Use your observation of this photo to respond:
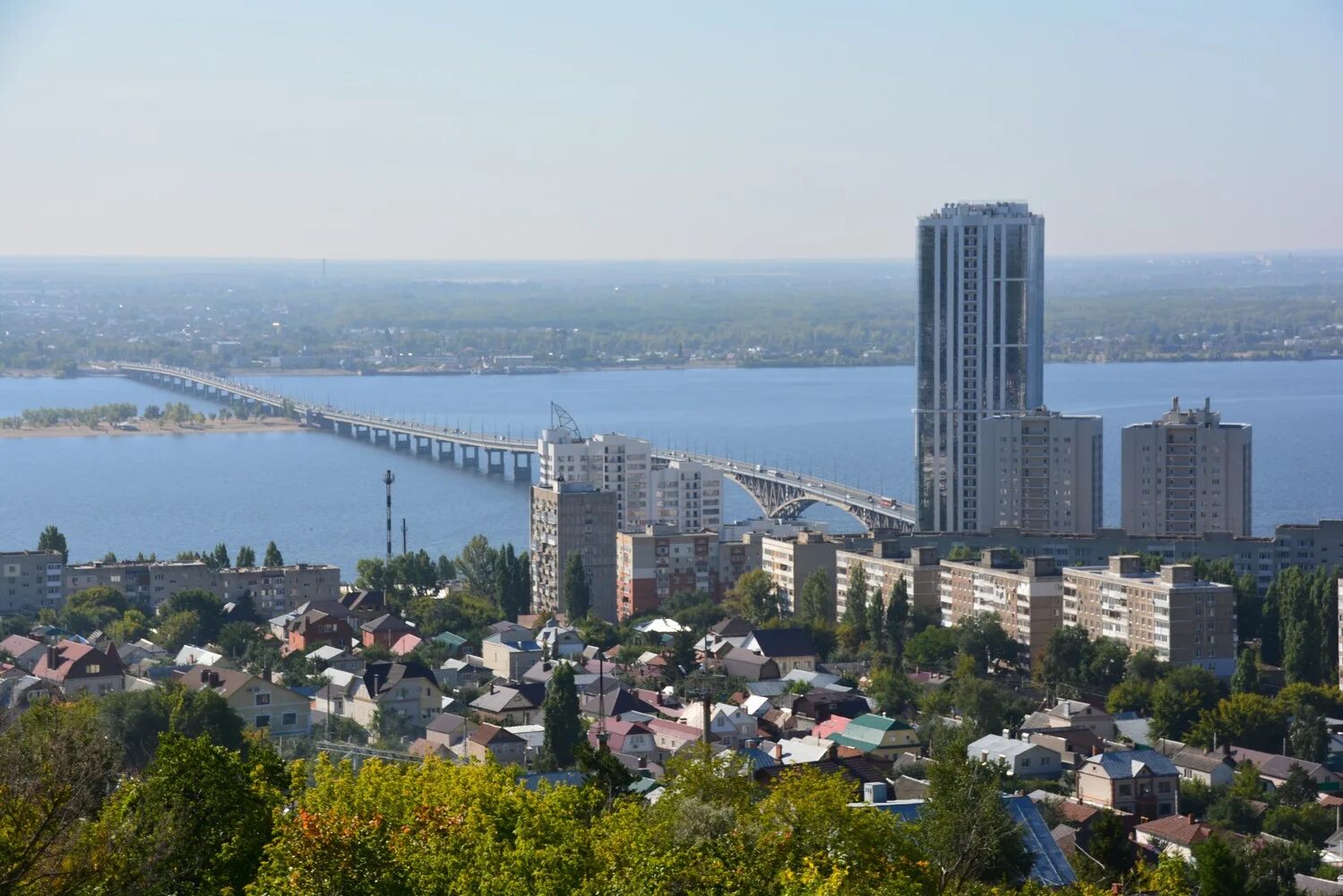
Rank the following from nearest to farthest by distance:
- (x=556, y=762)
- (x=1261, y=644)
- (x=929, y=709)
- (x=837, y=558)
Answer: (x=556, y=762) → (x=929, y=709) → (x=1261, y=644) → (x=837, y=558)

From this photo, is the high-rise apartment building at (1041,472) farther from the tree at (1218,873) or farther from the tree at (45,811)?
the tree at (45,811)

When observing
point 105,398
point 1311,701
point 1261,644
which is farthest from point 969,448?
point 105,398

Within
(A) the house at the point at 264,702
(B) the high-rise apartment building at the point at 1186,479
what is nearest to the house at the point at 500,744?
(A) the house at the point at 264,702

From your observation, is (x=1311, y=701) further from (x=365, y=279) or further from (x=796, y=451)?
(x=365, y=279)

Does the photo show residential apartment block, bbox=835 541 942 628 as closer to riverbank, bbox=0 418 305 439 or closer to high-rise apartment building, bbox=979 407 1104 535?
high-rise apartment building, bbox=979 407 1104 535

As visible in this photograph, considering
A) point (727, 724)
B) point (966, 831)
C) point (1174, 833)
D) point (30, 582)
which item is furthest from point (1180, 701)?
point (30, 582)

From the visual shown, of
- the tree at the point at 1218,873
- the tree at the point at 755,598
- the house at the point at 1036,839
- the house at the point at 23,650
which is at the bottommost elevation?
the tree at the point at 755,598
